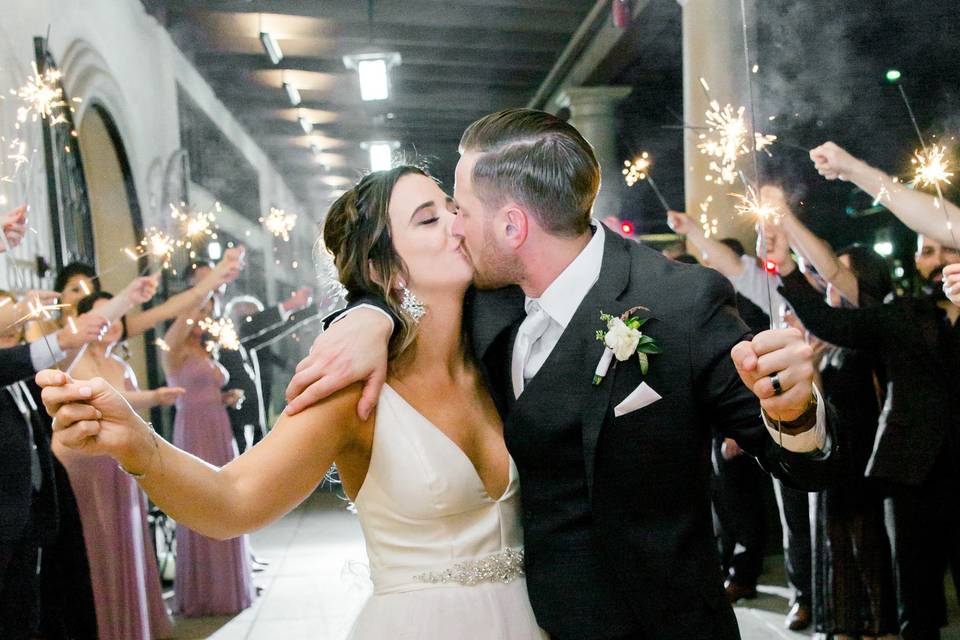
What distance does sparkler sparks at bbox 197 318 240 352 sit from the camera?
3.03 m

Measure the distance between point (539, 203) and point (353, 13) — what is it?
2.16 meters

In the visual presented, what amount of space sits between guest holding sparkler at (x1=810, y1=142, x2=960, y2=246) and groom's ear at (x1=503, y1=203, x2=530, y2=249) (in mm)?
1836

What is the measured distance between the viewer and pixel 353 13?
3.16 meters

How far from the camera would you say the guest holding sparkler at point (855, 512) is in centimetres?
266

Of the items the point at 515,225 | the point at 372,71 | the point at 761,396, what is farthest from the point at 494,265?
the point at 372,71

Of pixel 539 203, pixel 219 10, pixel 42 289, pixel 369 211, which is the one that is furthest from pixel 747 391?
pixel 219 10

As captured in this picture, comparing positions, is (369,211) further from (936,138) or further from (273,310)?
(936,138)

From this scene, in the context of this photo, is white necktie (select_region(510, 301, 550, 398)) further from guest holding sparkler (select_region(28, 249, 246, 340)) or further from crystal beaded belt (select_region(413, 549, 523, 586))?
guest holding sparkler (select_region(28, 249, 246, 340))

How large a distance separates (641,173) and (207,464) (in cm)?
269

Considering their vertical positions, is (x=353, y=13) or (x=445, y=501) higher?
(x=353, y=13)

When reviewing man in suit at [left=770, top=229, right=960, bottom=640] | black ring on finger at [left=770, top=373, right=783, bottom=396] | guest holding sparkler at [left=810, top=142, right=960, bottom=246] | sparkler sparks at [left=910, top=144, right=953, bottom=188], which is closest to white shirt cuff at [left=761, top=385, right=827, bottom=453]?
black ring on finger at [left=770, top=373, right=783, bottom=396]

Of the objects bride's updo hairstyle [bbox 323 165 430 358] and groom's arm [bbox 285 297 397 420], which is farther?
bride's updo hairstyle [bbox 323 165 430 358]

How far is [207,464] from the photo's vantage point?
1.02 meters

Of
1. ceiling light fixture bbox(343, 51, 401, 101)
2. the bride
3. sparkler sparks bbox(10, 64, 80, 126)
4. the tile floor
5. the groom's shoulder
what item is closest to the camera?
the bride
